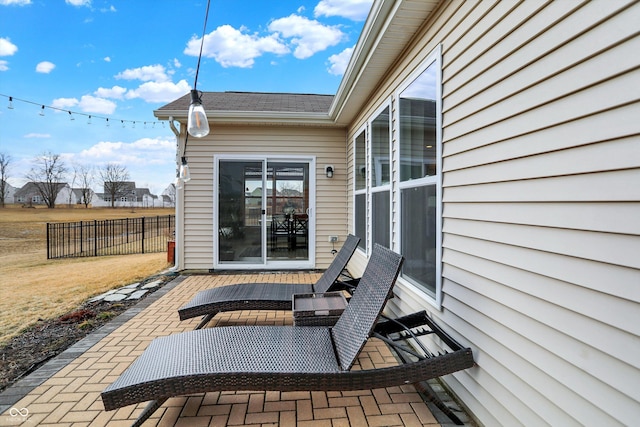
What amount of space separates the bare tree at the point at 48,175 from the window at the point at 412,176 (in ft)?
107

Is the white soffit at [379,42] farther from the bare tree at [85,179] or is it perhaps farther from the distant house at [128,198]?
the distant house at [128,198]

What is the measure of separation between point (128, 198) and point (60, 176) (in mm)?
14024

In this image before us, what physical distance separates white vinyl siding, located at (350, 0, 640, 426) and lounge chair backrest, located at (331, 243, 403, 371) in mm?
446

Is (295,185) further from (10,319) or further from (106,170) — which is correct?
(106,170)

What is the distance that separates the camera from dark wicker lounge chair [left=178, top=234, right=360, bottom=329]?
3070 mm

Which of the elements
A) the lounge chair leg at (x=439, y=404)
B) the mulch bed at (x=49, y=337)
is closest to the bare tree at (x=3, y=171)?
the mulch bed at (x=49, y=337)

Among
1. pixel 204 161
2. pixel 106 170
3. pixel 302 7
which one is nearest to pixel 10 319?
pixel 204 161

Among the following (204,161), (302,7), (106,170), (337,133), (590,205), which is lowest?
(590,205)

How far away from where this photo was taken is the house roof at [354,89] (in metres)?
2.60

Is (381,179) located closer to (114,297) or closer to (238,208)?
(238,208)

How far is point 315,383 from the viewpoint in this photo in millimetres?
1813

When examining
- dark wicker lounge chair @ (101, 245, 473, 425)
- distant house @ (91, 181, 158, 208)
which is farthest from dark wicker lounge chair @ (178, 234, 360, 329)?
distant house @ (91, 181, 158, 208)

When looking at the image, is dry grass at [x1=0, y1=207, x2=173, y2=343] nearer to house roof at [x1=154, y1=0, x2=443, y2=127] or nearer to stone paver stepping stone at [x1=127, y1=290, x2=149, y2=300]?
stone paver stepping stone at [x1=127, y1=290, x2=149, y2=300]

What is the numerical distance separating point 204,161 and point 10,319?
11.1 feet
